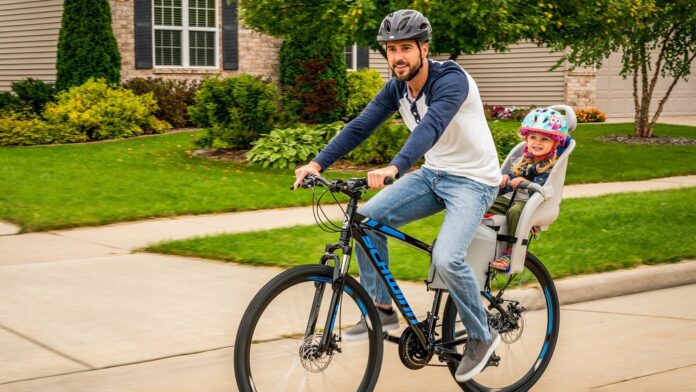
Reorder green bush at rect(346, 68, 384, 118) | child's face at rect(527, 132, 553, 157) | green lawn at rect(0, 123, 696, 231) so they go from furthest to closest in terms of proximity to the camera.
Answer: green bush at rect(346, 68, 384, 118)
green lawn at rect(0, 123, 696, 231)
child's face at rect(527, 132, 553, 157)

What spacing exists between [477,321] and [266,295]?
1.18 metres

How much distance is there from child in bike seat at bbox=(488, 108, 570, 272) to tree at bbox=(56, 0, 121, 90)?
50.2 ft

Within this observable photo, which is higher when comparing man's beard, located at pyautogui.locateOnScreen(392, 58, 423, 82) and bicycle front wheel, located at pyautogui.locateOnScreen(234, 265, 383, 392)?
man's beard, located at pyautogui.locateOnScreen(392, 58, 423, 82)

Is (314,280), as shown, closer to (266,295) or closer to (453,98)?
(266,295)

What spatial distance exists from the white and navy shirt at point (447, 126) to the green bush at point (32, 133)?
528 inches

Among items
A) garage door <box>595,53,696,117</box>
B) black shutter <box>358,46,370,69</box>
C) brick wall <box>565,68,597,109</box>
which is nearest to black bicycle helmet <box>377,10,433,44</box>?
black shutter <box>358,46,370,69</box>

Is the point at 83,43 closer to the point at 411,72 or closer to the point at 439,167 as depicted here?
the point at 439,167

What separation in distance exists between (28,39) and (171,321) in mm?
16953

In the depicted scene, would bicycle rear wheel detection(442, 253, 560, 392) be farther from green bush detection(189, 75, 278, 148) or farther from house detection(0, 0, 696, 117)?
house detection(0, 0, 696, 117)

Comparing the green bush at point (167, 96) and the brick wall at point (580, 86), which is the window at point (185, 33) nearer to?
the green bush at point (167, 96)

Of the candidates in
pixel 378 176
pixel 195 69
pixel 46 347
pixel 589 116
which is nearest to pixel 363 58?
pixel 195 69

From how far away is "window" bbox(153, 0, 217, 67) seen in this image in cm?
2112

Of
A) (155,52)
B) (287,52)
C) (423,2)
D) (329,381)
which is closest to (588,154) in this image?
(423,2)

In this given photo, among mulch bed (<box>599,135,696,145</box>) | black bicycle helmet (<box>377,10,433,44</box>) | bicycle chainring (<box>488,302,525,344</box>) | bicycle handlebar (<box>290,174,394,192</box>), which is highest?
black bicycle helmet (<box>377,10,433,44</box>)
